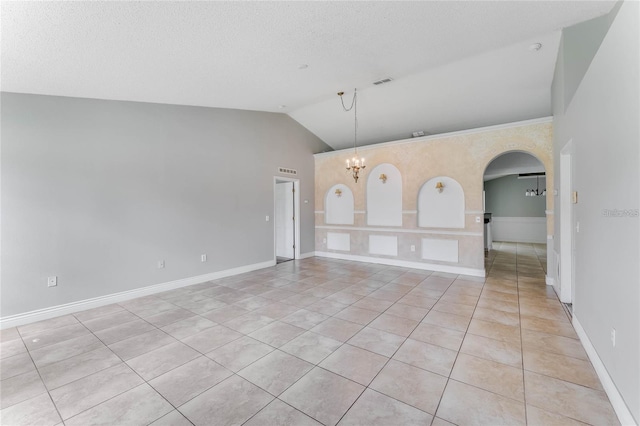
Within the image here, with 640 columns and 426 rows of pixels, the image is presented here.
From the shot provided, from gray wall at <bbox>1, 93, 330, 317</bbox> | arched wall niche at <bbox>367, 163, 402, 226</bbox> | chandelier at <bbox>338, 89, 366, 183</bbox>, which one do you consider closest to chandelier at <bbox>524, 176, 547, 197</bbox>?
arched wall niche at <bbox>367, 163, 402, 226</bbox>

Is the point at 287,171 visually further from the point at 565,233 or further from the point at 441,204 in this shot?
the point at 565,233

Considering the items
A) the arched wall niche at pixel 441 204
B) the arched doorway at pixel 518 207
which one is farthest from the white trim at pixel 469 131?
the arched doorway at pixel 518 207

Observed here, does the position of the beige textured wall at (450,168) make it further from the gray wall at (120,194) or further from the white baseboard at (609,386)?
the white baseboard at (609,386)

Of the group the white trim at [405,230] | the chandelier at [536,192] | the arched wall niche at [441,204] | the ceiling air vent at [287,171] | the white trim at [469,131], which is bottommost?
the white trim at [405,230]

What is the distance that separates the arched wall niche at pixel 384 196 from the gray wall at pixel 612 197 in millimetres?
3668

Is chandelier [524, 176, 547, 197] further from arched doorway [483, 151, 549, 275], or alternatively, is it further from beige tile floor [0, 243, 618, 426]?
beige tile floor [0, 243, 618, 426]

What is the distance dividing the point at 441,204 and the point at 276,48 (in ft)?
14.6

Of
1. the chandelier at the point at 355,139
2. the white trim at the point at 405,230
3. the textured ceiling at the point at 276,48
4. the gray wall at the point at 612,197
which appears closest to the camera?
the gray wall at the point at 612,197

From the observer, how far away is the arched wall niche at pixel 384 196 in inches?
251

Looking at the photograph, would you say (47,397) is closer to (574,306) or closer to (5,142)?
(5,142)

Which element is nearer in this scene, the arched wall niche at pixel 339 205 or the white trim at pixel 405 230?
the white trim at pixel 405 230

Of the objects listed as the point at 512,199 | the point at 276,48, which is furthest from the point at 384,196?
the point at 512,199

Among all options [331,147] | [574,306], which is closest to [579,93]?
[574,306]

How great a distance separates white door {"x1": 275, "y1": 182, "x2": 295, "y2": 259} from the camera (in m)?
7.24
